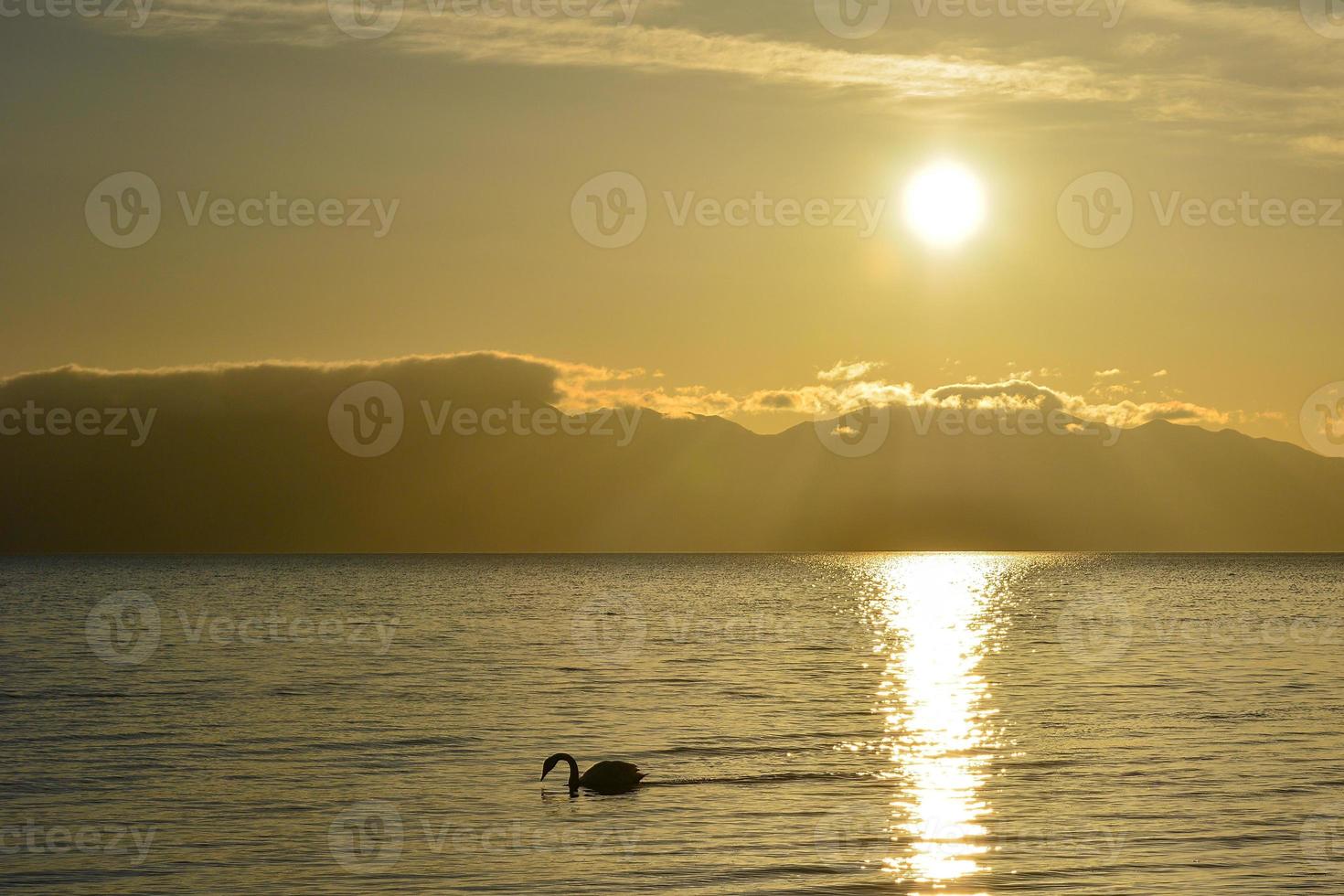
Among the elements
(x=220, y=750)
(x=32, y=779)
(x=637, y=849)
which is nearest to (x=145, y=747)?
(x=220, y=750)

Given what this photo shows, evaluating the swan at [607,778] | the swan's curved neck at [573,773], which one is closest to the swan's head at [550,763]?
the swan's curved neck at [573,773]

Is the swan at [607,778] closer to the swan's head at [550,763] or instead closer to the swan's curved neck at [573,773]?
the swan's curved neck at [573,773]

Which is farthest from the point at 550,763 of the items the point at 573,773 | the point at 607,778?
the point at 607,778

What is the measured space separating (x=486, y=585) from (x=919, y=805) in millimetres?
143444

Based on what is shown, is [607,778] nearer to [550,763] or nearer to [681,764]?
[550,763]

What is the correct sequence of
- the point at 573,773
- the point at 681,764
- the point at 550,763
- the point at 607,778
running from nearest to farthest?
the point at 607,778 < the point at 573,773 < the point at 550,763 < the point at 681,764

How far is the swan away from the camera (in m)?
29.0

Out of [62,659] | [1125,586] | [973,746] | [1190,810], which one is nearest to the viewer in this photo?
[1190,810]

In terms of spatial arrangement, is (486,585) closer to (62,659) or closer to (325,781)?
(62,659)

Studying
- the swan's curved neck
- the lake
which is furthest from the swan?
the lake

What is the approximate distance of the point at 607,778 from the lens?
29.1m

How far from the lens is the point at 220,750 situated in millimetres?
34781

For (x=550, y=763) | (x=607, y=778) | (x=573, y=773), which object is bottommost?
(x=607, y=778)

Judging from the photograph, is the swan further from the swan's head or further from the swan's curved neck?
the swan's head
